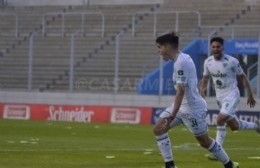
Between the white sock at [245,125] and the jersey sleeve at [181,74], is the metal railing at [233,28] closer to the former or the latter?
the white sock at [245,125]

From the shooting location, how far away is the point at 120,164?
1670 cm

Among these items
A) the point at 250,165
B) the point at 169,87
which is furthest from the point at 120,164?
the point at 169,87

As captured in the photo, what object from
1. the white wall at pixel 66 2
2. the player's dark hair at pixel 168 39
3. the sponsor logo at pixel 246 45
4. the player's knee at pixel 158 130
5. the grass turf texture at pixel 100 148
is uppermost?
the white wall at pixel 66 2

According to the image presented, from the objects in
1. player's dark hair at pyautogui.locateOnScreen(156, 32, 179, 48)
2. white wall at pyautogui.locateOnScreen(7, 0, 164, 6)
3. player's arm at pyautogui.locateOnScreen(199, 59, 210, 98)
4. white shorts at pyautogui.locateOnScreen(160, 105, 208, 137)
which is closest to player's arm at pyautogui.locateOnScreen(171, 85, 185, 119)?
white shorts at pyautogui.locateOnScreen(160, 105, 208, 137)

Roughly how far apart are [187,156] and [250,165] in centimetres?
235

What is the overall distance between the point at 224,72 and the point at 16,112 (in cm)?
2186

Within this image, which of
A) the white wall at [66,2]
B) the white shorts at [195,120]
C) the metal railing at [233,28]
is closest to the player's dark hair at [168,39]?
the white shorts at [195,120]

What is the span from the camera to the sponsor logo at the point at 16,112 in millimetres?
39494

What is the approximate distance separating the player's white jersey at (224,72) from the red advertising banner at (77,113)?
16.6m

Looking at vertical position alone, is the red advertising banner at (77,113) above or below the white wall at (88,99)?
below

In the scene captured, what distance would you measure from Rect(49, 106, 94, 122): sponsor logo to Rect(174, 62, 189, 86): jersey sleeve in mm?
23880

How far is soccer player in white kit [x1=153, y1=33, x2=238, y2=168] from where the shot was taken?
14133mm

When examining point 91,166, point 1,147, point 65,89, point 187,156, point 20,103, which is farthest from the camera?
point 65,89

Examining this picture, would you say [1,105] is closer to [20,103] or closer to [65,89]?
[20,103]
